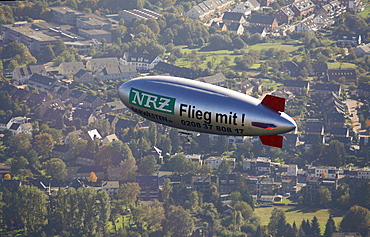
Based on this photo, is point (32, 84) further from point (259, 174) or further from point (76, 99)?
point (259, 174)

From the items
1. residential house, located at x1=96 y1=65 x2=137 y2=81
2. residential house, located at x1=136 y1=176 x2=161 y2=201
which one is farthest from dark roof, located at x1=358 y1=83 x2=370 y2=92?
residential house, located at x1=136 y1=176 x2=161 y2=201

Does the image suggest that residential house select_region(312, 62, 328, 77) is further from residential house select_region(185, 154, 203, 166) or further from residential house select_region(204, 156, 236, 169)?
A: residential house select_region(185, 154, 203, 166)

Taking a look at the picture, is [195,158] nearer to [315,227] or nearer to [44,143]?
[44,143]

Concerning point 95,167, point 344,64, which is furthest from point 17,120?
point 344,64

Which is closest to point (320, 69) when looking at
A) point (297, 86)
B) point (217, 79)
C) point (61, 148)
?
point (297, 86)

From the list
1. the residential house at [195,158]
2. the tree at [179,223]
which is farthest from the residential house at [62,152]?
the tree at [179,223]
